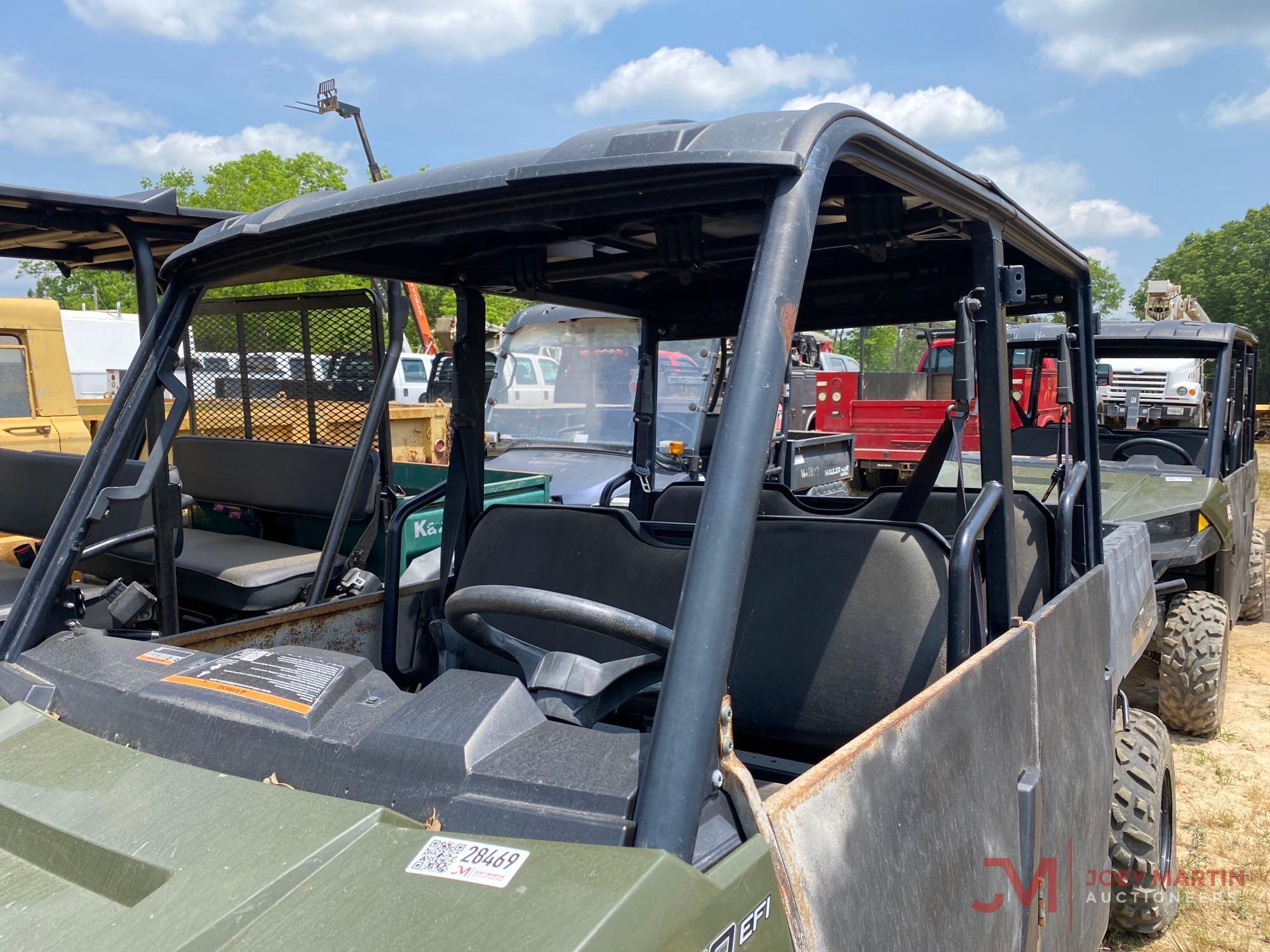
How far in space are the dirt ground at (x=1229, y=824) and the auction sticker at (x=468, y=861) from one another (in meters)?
2.94

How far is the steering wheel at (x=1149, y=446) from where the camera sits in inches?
248

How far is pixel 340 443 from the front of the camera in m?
4.73

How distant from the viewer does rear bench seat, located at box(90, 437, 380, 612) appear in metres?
4.22

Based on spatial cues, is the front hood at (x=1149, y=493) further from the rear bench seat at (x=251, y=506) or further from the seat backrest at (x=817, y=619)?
the rear bench seat at (x=251, y=506)

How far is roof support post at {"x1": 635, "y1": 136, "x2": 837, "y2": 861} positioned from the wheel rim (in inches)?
105

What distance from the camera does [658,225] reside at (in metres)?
2.04

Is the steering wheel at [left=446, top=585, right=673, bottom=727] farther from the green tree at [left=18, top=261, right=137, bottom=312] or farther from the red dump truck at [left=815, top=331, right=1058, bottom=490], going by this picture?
the green tree at [left=18, top=261, right=137, bottom=312]

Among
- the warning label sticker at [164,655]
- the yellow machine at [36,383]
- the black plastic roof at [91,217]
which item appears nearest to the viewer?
the warning label sticker at [164,655]

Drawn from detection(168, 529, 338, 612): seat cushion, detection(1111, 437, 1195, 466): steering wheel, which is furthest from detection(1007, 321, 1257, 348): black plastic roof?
detection(168, 529, 338, 612): seat cushion

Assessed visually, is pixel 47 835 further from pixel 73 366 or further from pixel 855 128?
pixel 73 366

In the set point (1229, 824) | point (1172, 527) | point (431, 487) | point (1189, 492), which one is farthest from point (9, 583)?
point (1189, 492)

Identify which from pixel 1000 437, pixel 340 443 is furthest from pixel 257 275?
pixel 340 443

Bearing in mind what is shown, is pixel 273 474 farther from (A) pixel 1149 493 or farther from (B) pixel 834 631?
(A) pixel 1149 493

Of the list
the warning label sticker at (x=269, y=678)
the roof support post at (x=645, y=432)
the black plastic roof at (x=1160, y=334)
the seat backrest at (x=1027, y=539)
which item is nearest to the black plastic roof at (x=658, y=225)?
the roof support post at (x=645, y=432)
